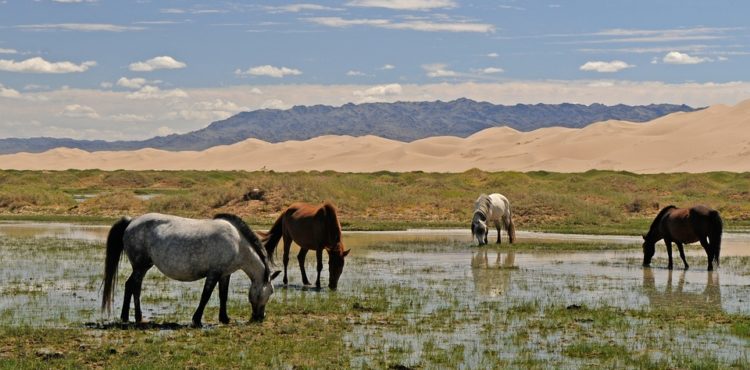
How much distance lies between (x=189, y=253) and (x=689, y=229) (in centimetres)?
1566

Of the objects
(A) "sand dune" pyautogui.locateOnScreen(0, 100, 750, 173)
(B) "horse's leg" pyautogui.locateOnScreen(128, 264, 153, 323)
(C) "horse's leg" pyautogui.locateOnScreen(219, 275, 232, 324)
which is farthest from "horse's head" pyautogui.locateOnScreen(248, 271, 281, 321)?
(A) "sand dune" pyautogui.locateOnScreen(0, 100, 750, 173)

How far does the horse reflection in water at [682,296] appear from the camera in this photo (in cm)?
1800

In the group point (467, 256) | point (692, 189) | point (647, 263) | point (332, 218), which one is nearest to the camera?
point (332, 218)

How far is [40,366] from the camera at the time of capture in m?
11.7

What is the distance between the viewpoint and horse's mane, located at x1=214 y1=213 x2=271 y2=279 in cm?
1538

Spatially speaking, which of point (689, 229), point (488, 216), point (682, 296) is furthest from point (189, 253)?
point (488, 216)

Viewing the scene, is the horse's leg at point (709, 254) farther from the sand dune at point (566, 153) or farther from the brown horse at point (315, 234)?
the sand dune at point (566, 153)

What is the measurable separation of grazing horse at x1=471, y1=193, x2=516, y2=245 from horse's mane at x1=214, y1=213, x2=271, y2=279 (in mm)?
18146

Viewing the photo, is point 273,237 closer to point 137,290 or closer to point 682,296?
point 137,290

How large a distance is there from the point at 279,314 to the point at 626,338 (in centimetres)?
579

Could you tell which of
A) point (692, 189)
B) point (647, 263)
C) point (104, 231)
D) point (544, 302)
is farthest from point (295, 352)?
point (692, 189)

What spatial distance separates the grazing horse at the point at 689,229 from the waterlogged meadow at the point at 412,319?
1.81ft

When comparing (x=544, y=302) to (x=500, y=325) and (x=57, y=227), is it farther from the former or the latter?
(x=57, y=227)

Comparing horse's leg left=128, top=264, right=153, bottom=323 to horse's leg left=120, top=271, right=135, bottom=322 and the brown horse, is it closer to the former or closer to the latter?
horse's leg left=120, top=271, right=135, bottom=322
